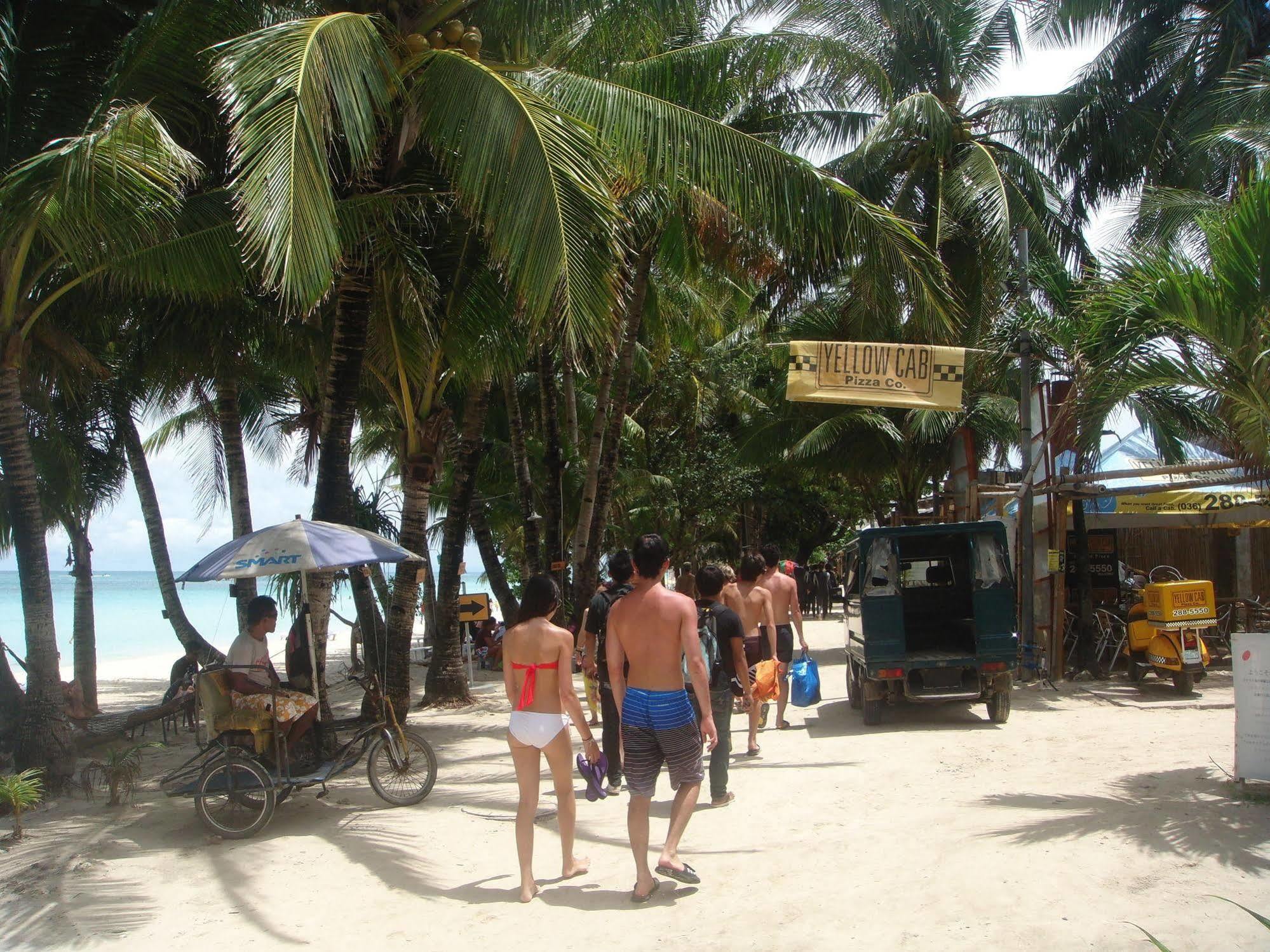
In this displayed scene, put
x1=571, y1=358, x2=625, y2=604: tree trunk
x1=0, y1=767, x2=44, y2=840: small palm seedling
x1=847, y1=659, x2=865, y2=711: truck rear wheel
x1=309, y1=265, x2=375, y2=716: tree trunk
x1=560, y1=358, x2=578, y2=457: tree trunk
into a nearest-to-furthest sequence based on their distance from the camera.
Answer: x1=0, y1=767, x2=44, y2=840: small palm seedling → x1=309, y1=265, x2=375, y2=716: tree trunk → x1=847, y1=659, x2=865, y2=711: truck rear wheel → x1=571, y1=358, x2=625, y2=604: tree trunk → x1=560, y1=358, x2=578, y2=457: tree trunk

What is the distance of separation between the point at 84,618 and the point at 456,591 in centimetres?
540

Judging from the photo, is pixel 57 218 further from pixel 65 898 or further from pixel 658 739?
pixel 658 739

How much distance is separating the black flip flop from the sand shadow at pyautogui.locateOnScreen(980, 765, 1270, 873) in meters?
1.87

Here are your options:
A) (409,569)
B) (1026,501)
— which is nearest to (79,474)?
(409,569)

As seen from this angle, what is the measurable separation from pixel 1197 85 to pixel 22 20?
19245 millimetres

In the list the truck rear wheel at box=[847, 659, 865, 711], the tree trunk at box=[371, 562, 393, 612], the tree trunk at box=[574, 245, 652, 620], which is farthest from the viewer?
the tree trunk at box=[371, 562, 393, 612]

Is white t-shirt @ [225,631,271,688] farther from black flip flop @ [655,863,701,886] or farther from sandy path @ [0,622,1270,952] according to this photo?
black flip flop @ [655,863,701,886]

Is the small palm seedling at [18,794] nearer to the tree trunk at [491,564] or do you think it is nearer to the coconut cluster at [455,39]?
the coconut cluster at [455,39]

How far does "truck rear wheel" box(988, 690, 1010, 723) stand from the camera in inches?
392

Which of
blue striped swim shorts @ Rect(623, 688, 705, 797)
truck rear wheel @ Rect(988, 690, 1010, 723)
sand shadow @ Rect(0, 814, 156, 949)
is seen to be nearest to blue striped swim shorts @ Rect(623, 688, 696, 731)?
blue striped swim shorts @ Rect(623, 688, 705, 797)

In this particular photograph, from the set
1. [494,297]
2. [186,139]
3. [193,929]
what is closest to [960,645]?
[494,297]

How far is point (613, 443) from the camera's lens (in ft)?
50.0

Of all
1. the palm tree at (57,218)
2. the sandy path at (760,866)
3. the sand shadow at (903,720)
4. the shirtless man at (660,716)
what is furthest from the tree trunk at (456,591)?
the shirtless man at (660,716)

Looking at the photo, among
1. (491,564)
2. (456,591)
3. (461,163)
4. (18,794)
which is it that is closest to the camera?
(18,794)
